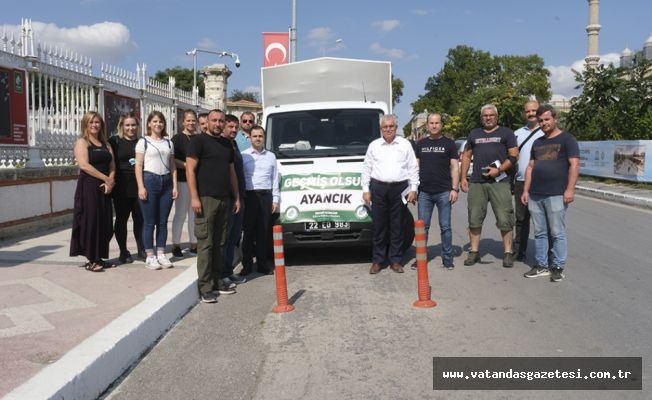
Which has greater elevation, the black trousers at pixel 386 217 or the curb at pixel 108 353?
the black trousers at pixel 386 217

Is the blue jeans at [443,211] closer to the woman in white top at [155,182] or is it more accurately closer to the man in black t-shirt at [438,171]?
the man in black t-shirt at [438,171]

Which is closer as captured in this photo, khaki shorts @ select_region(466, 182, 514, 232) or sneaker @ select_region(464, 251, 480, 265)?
khaki shorts @ select_region(466, 182, 514, 232)

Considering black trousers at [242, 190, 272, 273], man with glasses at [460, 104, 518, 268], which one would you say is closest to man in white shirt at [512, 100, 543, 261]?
man with glasses at [460, 104, 518, 268]

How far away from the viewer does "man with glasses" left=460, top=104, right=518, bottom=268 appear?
7.16 metres

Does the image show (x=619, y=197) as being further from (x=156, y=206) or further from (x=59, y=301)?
(x=59, y=301)

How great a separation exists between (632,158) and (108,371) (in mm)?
19974

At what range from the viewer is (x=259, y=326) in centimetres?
512

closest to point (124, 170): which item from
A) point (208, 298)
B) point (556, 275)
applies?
point (208, 298)

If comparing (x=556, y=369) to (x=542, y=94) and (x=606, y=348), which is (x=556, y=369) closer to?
(x=606, y=348)

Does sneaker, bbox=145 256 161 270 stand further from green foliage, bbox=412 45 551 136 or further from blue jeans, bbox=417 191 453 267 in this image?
green foliage, bbox=412 45 551 136

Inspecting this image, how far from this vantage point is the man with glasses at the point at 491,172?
716 centimetres

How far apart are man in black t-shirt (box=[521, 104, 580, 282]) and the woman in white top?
429 centimetres

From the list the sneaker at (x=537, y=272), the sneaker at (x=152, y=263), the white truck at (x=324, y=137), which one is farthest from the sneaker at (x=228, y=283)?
the sneaker at (x=537, y=272)

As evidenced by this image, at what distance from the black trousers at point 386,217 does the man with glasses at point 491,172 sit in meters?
0.92
